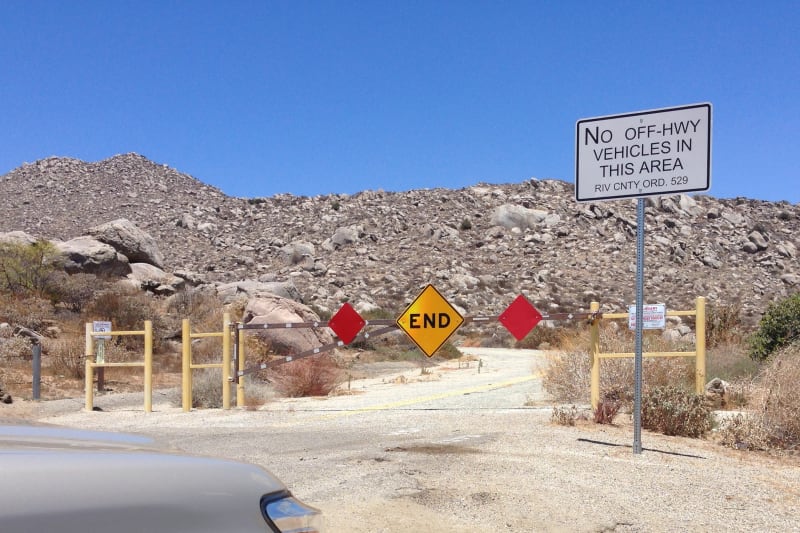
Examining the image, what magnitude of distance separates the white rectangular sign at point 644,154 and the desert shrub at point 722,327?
1336cm

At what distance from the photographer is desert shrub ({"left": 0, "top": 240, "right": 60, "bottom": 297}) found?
2934 centimetres

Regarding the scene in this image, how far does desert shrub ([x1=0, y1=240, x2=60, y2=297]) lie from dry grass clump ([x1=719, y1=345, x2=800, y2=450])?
25.1 meters

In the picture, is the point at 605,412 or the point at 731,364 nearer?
the point at 605,412

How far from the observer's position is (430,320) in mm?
11227

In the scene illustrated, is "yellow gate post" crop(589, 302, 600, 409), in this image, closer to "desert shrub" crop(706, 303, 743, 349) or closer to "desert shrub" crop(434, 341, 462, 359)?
"desert shrub" crop(706, 303, 743, 349)

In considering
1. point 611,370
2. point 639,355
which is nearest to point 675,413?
point 639,355

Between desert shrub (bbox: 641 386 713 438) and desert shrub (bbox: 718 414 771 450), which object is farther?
desert shrub (bbox: 641 386 713 438)

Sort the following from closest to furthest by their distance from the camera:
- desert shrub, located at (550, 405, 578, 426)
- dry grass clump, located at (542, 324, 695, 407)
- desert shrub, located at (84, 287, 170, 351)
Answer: desert shrub, located at (550, 405, 578, 426) → dry grass clump, located at (542, 324, 695, 407) → desert shrub, located at (84, 287, 170, 351)

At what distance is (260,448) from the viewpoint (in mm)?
9172

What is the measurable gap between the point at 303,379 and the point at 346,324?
4.20 m

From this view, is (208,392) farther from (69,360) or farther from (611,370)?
(69,360)

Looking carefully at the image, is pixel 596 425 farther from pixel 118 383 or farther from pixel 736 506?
pixel 118 383

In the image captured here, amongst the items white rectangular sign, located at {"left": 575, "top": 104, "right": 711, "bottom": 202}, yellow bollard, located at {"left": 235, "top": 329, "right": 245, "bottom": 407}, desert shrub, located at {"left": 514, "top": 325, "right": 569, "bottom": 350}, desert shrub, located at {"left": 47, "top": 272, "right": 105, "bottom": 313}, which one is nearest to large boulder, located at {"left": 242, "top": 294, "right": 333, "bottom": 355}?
desert shrub, located at {"left": 47, "top": 272, "right": 105, "bottom": 313}

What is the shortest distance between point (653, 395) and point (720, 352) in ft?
27.6
